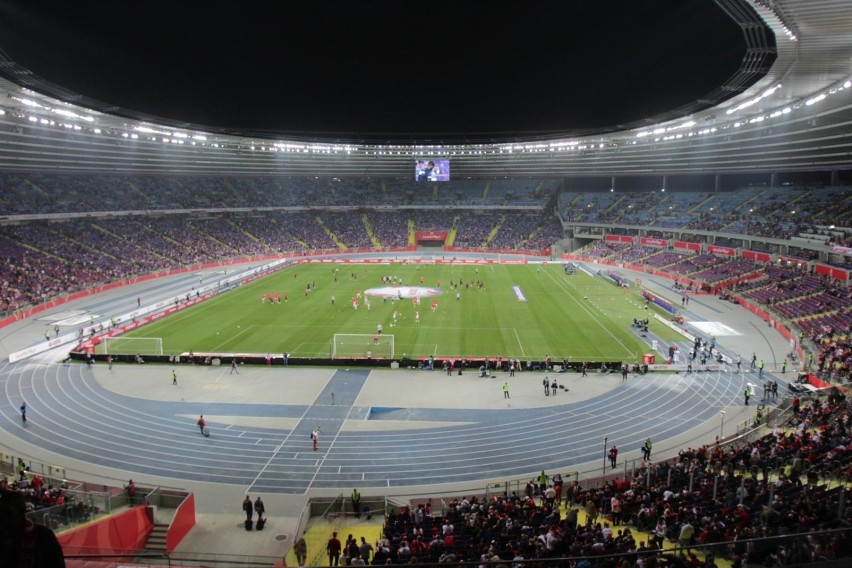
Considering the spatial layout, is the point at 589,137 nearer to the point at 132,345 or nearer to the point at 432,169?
the point at 432,169

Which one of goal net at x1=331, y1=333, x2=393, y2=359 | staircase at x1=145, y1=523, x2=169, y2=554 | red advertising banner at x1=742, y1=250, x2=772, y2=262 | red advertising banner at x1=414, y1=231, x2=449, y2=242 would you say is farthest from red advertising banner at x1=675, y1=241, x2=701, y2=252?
staircase at x1=145, y1=523, x2=169, y2=554

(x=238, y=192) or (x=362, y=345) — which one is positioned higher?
(x=238, y=192)

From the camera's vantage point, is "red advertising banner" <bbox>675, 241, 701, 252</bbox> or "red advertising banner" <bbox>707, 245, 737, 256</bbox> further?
"red advertising banner" <bbox>675, 241, 701, 252</bbox>

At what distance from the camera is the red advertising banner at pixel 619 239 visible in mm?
84806

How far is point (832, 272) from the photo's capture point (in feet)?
158

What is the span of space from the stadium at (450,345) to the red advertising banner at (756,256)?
0.19 meters

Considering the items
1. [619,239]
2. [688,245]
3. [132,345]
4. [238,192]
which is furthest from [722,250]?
[238,192]

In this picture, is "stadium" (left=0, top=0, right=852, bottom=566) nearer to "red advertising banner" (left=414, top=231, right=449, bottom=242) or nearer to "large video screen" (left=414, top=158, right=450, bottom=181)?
"large video screen" (left=414, top=158, right=450, bottom=181)

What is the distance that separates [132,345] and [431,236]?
68.0 metres

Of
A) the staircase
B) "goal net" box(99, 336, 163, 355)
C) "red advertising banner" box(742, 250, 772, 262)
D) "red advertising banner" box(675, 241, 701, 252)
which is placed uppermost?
"red advertising banner" box(675, 241, 701, 252)

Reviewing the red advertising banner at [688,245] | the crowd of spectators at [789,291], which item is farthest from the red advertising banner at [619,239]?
the red advertising banner at [688,245]

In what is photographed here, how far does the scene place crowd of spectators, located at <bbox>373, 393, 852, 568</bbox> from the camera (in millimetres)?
11594

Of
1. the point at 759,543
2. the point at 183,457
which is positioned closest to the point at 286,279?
the point at 183,457

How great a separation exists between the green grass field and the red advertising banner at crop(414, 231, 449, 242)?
119ft
